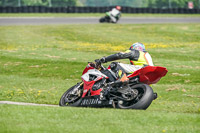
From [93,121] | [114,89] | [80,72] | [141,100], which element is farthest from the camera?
[80,72]

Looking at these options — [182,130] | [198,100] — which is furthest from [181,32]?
[182,130]

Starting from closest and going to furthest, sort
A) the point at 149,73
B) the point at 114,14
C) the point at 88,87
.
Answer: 1. the point at 149,73
2. the point at 88,87
3. the point at 114,14

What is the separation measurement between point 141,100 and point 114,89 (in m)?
0.82

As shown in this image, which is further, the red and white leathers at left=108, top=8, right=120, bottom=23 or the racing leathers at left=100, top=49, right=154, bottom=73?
the red and white leathers at left=108, top=8, right=120, bottom=23

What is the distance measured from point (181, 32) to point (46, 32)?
35.6 ft

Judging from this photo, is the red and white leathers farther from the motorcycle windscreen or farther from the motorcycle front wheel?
the motorcycle windscreen

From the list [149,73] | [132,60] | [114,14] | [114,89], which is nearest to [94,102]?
[114,89]

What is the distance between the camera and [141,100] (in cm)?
773

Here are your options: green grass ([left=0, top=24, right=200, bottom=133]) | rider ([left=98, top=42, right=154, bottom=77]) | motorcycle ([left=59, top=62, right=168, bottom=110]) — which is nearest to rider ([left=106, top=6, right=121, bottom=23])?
green grass ([left=0, top=24, right=200, bottom=133])

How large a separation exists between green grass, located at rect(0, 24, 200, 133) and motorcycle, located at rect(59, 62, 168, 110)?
0.43 meters

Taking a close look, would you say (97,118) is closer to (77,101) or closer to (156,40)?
(77,101)

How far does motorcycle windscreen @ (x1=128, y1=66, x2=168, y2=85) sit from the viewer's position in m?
8.06

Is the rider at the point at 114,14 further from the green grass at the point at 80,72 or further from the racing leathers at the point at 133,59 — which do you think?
the racing leathers at the point at 133,59

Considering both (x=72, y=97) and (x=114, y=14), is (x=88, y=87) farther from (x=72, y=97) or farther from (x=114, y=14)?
(x=114, y=14)
